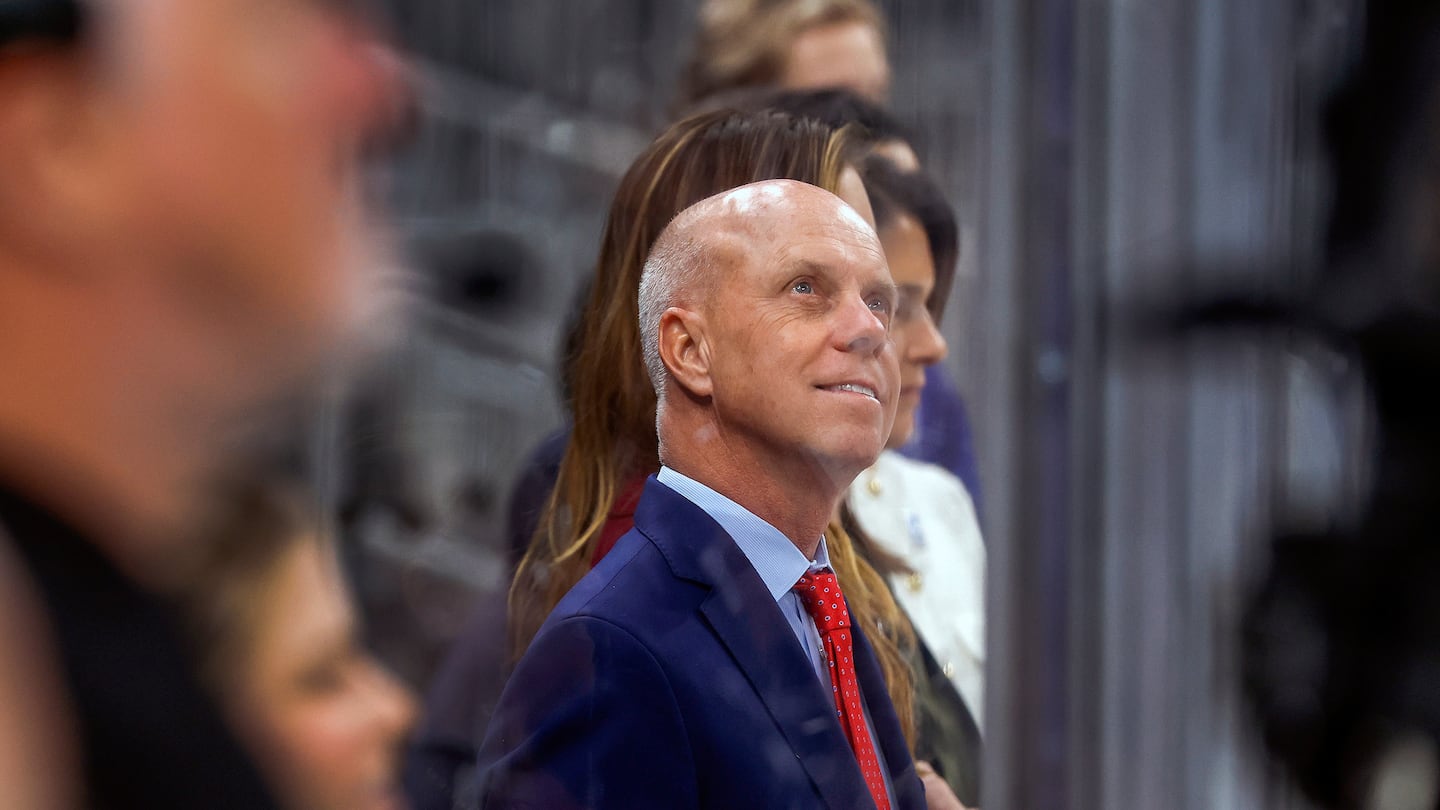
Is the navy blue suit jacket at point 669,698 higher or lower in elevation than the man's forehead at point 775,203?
lower

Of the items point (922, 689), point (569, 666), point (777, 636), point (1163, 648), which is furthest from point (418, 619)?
point (1163, 648)

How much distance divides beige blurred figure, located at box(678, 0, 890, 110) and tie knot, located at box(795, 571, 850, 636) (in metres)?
0.32

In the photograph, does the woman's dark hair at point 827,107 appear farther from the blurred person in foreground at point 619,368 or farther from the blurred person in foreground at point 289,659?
the blurred person in foreground at point 289,659

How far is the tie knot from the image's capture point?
89 cm

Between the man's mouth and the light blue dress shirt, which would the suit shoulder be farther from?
the man's mouth

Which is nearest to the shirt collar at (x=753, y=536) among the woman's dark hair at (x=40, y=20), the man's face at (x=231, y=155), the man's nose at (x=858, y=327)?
the man's nose at (x=858, y=327)

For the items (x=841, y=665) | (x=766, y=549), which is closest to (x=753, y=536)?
(x=766, y=549)

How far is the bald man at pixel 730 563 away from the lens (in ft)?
2.67

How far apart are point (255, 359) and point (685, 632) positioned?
0.36 m

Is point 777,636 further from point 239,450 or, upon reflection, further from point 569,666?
point 239,450

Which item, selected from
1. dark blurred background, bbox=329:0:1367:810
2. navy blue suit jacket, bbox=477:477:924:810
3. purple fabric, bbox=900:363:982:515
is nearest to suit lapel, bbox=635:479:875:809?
navy blue suit jacket, bbox=477:477:924:810

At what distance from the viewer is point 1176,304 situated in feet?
3.24

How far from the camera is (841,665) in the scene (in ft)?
2.97

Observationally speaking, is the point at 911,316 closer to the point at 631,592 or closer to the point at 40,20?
the point at 631,592
